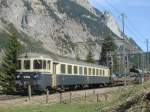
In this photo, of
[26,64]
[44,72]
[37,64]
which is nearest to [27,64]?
[26,64]

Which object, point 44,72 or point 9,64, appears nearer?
point 44,72

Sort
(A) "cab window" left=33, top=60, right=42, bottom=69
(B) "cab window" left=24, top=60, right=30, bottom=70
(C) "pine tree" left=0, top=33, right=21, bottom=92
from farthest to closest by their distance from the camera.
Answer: (C) "pine tree" left=0, top=33, right=21, bottom=92 → (B) "cab window" left=24, top=60, right=30, bottom=70 → (A) "cab window" left=33, top=60, right=42, bottom=69

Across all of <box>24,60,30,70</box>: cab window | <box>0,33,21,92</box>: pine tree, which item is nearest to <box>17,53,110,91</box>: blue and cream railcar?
<box>24,60,30,70</box>: cab window

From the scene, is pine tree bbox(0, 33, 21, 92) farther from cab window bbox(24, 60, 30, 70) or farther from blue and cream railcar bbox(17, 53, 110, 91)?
cab window bbox(24, 60, 30, 70)

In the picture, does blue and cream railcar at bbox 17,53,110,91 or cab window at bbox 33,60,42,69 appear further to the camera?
cab window at bbox 33,60,42,69

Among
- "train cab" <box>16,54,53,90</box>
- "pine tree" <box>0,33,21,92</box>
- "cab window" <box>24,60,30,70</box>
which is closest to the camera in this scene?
"train cab" <box>16,54,53,90</box>

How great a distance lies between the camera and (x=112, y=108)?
8891 mm

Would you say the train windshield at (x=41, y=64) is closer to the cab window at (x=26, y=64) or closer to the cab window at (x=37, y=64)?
the cab window at (x=37, y=64)

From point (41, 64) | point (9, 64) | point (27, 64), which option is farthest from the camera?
point (9, 64)

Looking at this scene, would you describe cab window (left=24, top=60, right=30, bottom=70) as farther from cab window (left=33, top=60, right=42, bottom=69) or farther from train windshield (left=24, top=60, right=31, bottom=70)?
cab window (left=33, top=60, right=42, bottom=69)

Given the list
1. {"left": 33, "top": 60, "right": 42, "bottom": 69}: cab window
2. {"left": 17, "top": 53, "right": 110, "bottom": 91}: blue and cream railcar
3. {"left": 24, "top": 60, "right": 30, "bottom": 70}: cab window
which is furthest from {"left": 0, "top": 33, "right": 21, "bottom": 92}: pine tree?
{"left": 33, "top": 60, "right": 42, "bottom": 69}: cab window

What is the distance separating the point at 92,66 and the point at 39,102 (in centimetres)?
2292

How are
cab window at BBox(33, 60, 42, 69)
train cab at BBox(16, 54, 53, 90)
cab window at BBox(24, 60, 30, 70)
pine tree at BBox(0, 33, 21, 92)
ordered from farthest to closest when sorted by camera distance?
pine tree at BBox(0, 33, 21, 92) → cab window at BBox(24, 60, 30, 70) → cab window at BBox(33, 60, 42, 69) → train cab at BBox(16, 54, 53, 90)

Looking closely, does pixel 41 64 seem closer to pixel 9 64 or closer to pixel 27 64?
pixel 27 64
